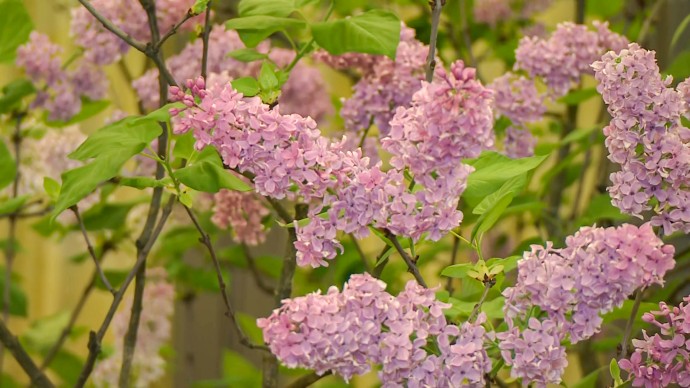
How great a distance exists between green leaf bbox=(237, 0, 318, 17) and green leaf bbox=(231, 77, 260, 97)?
0.19ft

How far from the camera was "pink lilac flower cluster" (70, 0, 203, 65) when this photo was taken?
0.82 meters

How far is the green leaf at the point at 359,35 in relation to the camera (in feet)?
2.08

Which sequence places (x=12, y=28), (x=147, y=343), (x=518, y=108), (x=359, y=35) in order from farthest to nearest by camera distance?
(x=147, y=343) → (x=12, y=28) → (x=518, y=108) → (x=359, y=35)

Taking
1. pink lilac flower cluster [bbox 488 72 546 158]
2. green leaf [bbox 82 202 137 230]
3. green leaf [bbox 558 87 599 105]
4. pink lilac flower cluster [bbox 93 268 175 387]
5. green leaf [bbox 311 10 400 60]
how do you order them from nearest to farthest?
green leaf [bbox 311 10 400 60] < pink lilac flower cluster [bbox 488 72 546 158] < green leaf [bbox 558 87 599 105] < green leaf [bbox 82 202 137 230] < pink lilac flower cluster [bbox 93 268 175 387]

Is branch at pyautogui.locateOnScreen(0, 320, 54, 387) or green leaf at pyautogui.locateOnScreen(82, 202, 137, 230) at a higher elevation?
green leaf at pyautogui.locateOnScreen(82, 202, 137, 230)

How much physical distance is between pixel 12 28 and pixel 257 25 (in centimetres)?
31

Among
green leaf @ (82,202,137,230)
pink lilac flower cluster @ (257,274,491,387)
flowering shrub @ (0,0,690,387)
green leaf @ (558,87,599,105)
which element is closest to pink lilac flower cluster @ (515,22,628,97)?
flowering shrub @ (0,0,690,387)

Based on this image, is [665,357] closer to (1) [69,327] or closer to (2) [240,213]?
(2) [240,213]

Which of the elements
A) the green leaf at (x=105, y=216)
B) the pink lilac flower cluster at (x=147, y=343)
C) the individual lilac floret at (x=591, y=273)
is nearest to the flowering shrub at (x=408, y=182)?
the individual lilac floret at (x=591, y=273)

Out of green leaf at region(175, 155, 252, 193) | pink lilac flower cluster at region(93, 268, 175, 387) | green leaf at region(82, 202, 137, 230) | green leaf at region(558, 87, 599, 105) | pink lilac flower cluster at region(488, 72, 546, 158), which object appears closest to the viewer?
green leaf at region(175, 155, 252, 193)

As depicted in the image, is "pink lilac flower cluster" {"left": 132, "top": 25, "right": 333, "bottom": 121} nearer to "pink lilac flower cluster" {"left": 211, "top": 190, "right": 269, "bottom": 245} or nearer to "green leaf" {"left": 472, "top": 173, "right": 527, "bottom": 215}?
"pink lilac flower cluster" {"left": 211, "top": 190, "right": 269, "bottom": 245}

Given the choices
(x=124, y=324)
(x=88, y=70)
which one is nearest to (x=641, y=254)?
(x=88, y=70)

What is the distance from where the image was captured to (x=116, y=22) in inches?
32.0

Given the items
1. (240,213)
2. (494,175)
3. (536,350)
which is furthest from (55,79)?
(536,350)
